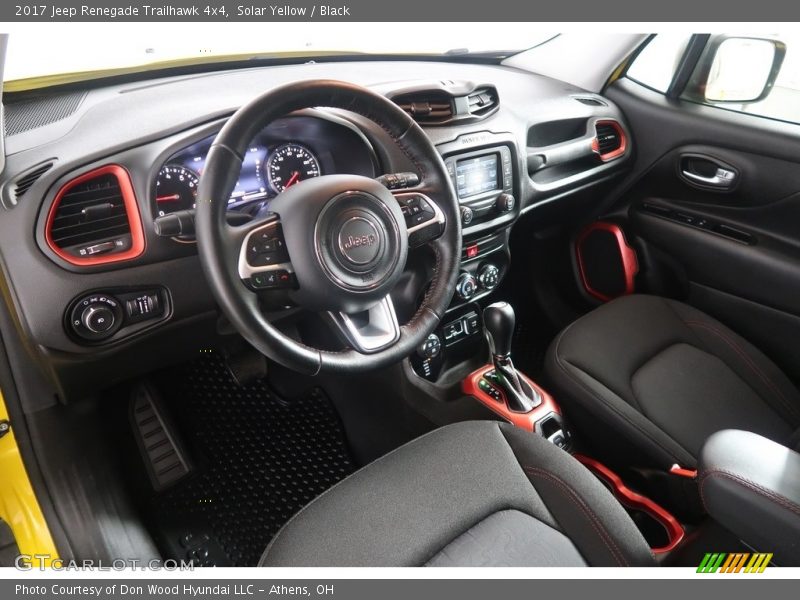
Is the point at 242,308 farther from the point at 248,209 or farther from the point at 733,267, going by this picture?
the point at 733,267

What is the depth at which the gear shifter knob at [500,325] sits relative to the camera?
1688 mm

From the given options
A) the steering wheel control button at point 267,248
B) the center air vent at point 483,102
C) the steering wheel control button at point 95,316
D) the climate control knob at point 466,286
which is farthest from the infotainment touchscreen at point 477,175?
the steering wheel control button at point 95,316

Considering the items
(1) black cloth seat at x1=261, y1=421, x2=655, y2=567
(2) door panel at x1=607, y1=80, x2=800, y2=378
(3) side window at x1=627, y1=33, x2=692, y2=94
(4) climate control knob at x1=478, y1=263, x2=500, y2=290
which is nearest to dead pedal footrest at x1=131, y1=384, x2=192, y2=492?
(1) black cloth seat at x1=261, y1=421, x2=655, y2=567

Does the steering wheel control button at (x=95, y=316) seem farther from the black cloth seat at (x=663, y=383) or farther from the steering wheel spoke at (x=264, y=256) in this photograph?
the black cloth seat at (x=663, y=383)

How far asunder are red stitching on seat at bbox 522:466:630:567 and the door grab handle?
1.21 m

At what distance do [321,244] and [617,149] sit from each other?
1385 mm

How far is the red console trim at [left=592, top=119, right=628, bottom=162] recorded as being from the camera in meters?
2.02

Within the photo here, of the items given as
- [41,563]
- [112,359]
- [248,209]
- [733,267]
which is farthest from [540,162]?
[41,563]

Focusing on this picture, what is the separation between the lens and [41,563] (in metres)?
1.23

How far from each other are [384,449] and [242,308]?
2.94 feet

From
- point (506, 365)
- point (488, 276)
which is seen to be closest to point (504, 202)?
point (488, 276)

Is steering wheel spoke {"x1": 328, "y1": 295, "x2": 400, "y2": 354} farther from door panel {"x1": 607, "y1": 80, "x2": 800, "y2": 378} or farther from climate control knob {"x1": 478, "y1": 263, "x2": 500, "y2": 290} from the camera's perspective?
door panel {"x1": 607, "y1": 80, "x2": 800, "y2": 378}

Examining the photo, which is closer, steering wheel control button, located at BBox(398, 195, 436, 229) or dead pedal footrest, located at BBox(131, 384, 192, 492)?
steering wheel control button, located at BBox(398, 195, 436, 229)

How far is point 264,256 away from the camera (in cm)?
109
